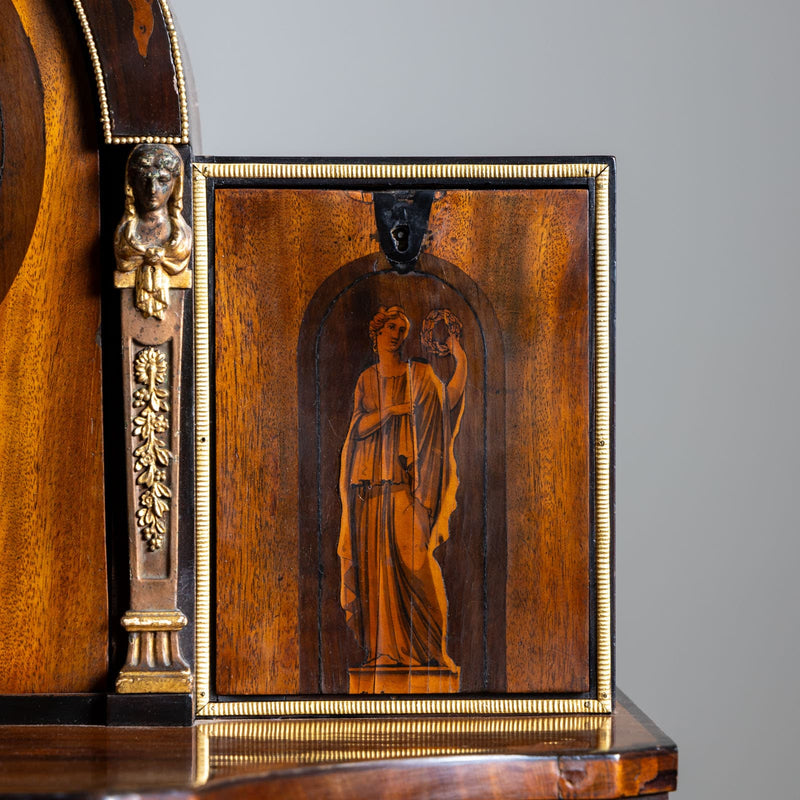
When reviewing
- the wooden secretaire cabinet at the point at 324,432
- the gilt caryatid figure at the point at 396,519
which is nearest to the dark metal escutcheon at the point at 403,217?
the wooden secretaire cabinet at the point at 324,432

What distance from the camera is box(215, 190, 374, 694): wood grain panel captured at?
1.92 meters

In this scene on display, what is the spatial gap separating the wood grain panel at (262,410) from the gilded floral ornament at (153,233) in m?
0.07

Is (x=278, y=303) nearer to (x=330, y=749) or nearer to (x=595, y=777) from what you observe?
(x=330, y=749)

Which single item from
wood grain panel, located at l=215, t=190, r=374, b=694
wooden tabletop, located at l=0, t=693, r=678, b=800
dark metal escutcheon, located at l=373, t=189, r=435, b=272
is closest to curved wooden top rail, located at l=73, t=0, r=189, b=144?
wood grain panel, located at l=215, t=190, r=374, b=694

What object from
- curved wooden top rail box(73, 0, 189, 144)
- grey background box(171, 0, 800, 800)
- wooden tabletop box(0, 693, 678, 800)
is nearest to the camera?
wooden tabletop box(0, 693, 678, 800)

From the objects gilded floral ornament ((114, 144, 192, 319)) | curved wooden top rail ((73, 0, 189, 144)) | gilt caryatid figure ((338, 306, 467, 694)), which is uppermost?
curved wooden top rail ((73, 0, 189, 144))

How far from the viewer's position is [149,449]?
190cm

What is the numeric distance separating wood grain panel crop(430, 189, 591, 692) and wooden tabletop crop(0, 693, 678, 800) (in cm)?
14

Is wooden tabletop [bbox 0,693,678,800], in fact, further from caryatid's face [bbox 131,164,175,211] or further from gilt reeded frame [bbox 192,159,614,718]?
caryatid's face [bbox 131,164,175,211]

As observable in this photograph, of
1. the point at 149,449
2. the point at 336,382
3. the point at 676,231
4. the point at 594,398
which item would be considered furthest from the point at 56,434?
the point at 676,231

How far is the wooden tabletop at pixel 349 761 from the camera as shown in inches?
65.0

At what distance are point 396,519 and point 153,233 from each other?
568 mm

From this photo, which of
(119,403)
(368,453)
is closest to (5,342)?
(119,403)

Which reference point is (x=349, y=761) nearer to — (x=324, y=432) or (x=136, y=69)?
(x=324, y=432)
